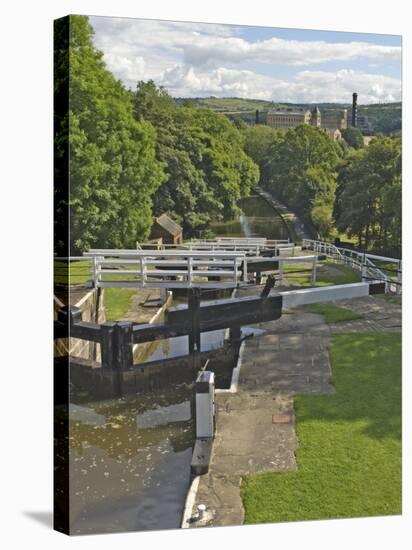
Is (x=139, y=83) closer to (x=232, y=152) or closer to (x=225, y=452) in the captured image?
(x=232, y=152)

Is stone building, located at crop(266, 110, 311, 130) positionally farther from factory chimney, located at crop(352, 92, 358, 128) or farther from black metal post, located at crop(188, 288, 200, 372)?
black metal post, located at crop(188, 288, 200, 372)

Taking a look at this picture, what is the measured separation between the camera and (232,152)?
8047mm

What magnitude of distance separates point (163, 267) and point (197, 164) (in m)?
0.89

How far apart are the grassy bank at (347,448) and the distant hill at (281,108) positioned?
5.91 feet

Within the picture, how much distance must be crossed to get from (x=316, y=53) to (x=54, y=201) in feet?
8.16

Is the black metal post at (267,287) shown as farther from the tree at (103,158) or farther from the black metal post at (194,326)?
the tree at (103,158)

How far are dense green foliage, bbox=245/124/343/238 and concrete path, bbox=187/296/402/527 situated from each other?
32.7 inches

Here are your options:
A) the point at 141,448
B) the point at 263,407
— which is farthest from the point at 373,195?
the point at 141,448

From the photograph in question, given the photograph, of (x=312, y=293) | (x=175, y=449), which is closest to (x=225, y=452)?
(x=175, y=449)

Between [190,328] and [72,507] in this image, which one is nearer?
[72,507]

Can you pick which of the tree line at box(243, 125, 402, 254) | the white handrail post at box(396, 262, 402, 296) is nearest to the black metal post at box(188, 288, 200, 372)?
the tree line at box(243, 125, 402, 254)

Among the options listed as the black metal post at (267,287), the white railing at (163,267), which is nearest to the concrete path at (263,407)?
the black metal post at (267,287)

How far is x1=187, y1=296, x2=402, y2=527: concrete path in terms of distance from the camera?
7.48 metres

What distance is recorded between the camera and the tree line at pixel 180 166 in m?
7.11
